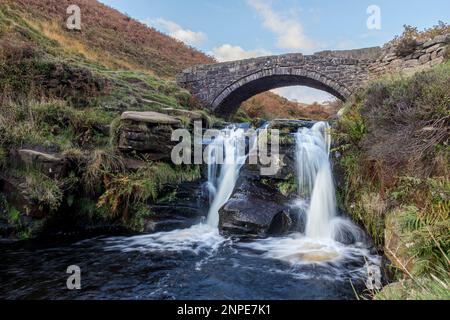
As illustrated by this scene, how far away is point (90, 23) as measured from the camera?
20375 mm

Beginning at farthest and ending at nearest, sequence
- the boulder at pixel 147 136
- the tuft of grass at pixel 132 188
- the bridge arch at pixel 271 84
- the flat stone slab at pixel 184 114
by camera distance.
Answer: the bridge arch at pixel 271 84, the flat stone slab at pixel 184 114, the boulder at pixel 147 136, the tuft of grass at pixel 132 188

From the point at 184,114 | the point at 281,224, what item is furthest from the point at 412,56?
the point at 281,224

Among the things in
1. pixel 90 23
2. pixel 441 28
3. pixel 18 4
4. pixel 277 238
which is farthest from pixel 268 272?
pixel 90 23

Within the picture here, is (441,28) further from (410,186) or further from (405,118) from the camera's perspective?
(410,186)

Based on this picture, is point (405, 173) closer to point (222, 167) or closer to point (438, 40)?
point (222, 167)

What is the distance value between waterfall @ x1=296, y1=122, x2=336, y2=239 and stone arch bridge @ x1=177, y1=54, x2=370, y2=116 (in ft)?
19.2

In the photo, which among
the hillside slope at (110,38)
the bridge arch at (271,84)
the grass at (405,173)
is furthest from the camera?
the hillside slope at (110,38)

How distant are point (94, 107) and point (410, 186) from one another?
7.14 meters

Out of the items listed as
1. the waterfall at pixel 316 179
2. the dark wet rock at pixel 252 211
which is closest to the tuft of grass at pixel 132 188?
the dark wet rock at pixel 252 211

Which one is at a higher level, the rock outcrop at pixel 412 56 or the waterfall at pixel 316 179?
the rock outcrop at pixel 412 56

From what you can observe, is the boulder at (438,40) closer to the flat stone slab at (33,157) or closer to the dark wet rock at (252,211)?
the dark wet rock at (252,211)

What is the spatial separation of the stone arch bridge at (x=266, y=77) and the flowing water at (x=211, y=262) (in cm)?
729

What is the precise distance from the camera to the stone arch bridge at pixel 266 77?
1265cm
